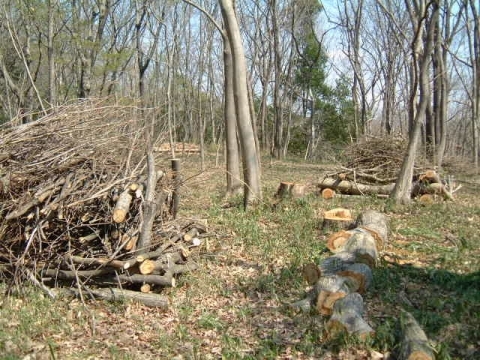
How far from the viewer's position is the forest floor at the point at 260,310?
4285 mm

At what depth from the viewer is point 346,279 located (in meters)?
5.23

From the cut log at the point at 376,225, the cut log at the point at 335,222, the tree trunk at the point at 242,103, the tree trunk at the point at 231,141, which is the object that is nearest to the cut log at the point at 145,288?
the cut log at the point at 376,225

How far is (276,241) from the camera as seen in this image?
7.38 m

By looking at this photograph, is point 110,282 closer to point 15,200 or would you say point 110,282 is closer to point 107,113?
point 15,200

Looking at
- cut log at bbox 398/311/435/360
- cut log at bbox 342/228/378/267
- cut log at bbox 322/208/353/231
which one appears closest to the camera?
cut log at bbox 398/311/435/360

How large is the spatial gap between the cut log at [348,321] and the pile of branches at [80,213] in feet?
6.75

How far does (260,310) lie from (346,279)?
99 centimetres

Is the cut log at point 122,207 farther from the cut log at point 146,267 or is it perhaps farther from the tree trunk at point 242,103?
the tree trunk at point 242,103

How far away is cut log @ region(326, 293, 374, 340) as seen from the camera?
424cm

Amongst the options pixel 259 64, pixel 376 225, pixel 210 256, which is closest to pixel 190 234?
pixel 210 256

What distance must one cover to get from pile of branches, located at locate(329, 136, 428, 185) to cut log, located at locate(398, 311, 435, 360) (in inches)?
301

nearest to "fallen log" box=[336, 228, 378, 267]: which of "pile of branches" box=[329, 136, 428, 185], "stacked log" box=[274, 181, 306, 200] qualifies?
"stacked log" box=[274, 181, 306, 200]

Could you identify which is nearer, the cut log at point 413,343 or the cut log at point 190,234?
the cut log at point 413,343

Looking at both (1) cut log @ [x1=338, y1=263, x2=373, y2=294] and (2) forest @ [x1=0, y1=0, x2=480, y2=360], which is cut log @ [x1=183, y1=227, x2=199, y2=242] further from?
(1) cut log @ [x1=338, y1=263, x2=373, y2=294]
